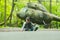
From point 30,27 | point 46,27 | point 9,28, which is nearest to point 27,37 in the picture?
point 30,27

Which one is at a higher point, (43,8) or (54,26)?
(43,8)

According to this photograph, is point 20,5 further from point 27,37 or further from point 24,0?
point 27,37

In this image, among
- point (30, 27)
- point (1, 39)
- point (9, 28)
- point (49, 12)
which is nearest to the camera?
point (1, 39)

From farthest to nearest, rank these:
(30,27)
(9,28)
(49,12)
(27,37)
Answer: (49,12) → (9,28) → (30,27) → (27,37)

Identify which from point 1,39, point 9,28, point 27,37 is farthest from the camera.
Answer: point 9,28

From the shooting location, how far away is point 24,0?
414 centimetres

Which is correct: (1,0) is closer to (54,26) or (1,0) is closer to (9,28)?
(9,28)

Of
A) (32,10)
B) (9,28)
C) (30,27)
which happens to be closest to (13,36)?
(30,27)

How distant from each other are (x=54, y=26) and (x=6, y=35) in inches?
89.3

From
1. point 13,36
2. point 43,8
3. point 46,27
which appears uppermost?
point 43,8

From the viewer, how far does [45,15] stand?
407 cm

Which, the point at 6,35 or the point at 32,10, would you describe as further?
the point at 32,10

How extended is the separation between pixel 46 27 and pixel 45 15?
35cm

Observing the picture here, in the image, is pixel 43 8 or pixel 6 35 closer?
pixel 6 35
